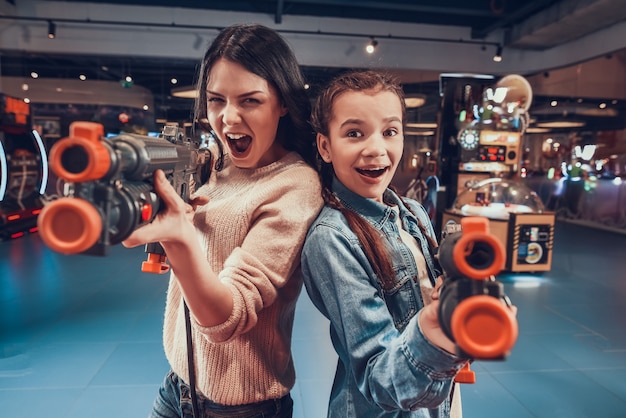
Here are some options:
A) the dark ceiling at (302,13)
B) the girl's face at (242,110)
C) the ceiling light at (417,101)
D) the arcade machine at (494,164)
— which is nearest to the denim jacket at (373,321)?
the girl's face at (242,110)

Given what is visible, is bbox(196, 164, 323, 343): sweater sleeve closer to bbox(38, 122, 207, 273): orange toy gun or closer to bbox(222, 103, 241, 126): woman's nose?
bbox(222, 103, 241, 126): woman's nose

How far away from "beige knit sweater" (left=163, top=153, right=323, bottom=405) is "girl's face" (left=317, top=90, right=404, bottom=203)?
0.11 m

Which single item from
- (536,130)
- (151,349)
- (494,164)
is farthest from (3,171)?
(536,130)

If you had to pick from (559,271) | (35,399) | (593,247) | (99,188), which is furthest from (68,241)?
(593,247)

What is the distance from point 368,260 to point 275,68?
1.69 ft

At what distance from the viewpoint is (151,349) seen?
3266 millimetres

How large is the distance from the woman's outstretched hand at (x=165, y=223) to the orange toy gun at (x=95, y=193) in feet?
0.11

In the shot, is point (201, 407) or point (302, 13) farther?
point (302, 13)

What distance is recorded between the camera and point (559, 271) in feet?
18.8

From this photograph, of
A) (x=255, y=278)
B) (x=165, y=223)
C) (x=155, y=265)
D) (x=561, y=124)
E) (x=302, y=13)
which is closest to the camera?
(x=165, y=223)

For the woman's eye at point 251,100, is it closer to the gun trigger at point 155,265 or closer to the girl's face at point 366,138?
the girl's face at point 366,138

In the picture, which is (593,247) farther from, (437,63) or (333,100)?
(333,100)

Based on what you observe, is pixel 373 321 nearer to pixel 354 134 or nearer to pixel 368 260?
pixel 368 260

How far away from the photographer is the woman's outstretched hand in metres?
0.70
